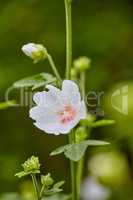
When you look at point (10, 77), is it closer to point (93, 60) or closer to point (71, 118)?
point (93, 60)

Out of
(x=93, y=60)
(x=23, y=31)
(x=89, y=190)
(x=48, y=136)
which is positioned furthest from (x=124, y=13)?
(x=89, y=190)

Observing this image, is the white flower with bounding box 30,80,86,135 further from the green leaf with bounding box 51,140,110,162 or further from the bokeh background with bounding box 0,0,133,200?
the bokeh background with bounding box 0,0,133,200

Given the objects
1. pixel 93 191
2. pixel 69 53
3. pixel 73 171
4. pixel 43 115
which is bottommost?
pixel 93 191

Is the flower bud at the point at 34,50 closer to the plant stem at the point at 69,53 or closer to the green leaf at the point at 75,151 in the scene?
the plant stem at the point at 69,53

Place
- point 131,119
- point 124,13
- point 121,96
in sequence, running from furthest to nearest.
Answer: point 124,13 < point 131,119 < point 121,96

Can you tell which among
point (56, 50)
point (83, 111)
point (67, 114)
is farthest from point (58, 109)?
point (56, 50)

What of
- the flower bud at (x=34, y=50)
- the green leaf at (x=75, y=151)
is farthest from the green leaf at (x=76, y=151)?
the flower bud at (x=34, y=50)

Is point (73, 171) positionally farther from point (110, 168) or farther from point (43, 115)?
point (110, 168)
